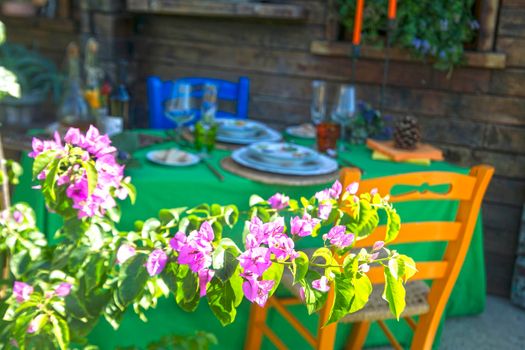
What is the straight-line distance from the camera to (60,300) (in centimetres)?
118

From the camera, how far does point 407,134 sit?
2.11 m

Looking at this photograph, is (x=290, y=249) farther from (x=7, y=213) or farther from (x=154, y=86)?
(x=154, y=86)

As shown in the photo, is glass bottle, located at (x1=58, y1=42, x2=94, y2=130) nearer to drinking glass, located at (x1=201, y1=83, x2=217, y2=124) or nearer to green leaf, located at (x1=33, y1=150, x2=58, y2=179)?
drinking glass, located at (x1=201, y1=83, x2=217, y2=124)

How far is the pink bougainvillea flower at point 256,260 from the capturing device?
925 millimetres

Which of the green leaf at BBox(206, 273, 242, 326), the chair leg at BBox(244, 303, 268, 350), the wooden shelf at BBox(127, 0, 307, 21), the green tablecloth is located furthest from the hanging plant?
the green leaf at BBox(206, 273, 242, 326)

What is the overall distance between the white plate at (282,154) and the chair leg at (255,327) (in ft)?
1.37

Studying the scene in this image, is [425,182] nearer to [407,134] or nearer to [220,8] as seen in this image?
[407,134]

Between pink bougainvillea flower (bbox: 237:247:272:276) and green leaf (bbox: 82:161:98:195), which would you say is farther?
green leaf (bbox: 82:161:98:195)

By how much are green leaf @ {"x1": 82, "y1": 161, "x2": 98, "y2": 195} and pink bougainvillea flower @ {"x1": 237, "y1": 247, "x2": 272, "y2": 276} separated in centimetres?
31

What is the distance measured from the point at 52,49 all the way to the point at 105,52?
0.60 m

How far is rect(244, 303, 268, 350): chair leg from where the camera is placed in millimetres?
1921

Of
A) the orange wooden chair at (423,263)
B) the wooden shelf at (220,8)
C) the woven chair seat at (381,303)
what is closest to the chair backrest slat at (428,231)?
the orange wooden chair at (423,263)

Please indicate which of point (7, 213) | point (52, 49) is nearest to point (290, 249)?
point (7, 213)

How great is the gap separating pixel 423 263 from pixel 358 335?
1.62 ft
